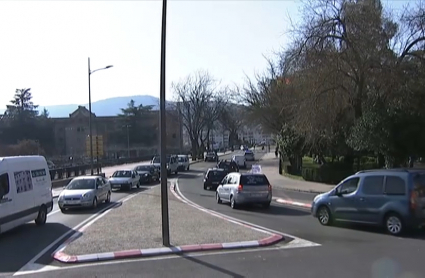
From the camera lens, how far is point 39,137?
7975 centimetres

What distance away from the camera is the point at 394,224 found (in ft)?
46.7

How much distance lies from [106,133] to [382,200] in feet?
320

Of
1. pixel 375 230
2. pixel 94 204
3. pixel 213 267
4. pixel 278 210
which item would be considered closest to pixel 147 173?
pixel 94 204

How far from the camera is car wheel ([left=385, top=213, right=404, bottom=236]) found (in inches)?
553

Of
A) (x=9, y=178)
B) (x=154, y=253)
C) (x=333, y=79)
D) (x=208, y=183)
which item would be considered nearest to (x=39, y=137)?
(x=208, y=183)

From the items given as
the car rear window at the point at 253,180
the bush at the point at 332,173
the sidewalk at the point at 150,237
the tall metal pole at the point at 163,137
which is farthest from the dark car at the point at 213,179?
the tall metal pole at the point at 163,137

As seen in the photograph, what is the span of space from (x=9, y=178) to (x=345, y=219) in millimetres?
10120

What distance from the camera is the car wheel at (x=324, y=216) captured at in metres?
16.6

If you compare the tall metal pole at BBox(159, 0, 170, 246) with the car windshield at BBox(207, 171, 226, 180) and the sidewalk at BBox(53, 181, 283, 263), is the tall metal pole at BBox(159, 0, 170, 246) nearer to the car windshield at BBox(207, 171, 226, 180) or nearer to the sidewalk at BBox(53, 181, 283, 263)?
the sidewalk at BBox(53, 181, 283, 263)

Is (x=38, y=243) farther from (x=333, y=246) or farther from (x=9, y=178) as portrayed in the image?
(x=333, y=246)

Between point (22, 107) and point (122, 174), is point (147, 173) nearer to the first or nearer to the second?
point (122, 174)

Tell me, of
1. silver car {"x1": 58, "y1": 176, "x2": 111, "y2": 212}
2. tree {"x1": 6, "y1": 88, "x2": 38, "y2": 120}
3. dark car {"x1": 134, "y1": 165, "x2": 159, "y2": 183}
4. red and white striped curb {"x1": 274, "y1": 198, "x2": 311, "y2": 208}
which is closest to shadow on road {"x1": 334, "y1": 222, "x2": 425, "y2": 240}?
red and white striped curb {"x1": 274, "y1": 198, "x2": 311, "y2": 208}

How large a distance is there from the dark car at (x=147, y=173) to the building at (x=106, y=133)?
125 ft

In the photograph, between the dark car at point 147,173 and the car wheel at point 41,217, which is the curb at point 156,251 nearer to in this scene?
the car wheel at point 41,217
